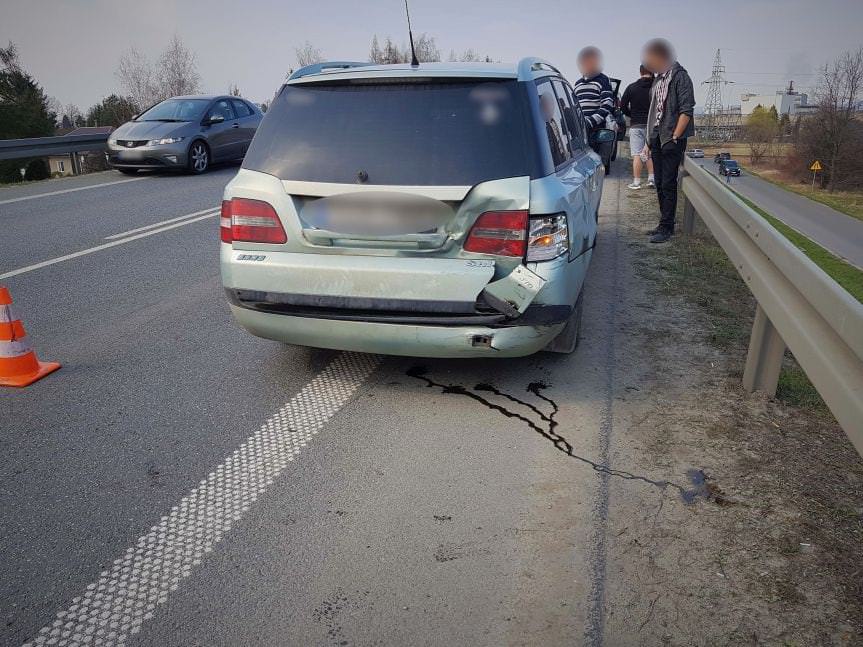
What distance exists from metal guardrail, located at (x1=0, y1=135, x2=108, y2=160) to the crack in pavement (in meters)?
12.4

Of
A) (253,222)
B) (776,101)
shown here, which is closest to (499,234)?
(253,222)

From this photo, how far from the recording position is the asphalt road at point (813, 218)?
35.2 meters

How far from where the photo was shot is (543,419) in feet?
11.9

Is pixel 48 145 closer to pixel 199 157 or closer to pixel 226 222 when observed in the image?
pixel 199 157

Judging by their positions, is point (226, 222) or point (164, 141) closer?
point (226, 222)

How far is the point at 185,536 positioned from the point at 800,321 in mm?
2721

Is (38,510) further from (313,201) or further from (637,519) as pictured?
(637,519)

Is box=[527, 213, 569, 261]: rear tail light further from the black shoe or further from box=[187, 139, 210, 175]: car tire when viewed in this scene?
box=[187, 139, 210, 175]: car tire

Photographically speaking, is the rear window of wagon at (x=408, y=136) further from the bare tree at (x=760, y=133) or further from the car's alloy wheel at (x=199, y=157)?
the bare tree at (x=760, y=133)

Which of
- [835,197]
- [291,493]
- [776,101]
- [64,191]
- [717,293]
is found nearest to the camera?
[291,493]

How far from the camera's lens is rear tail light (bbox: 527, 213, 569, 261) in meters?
3.46

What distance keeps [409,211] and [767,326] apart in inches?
78.4

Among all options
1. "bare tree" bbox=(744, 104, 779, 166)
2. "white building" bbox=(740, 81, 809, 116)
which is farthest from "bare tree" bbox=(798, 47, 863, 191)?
"white building" bbox=(740, 81, 809, 116)

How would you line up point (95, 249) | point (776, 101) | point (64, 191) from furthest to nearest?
point (776, 101) → point (64, 191) → point (95, 249)
